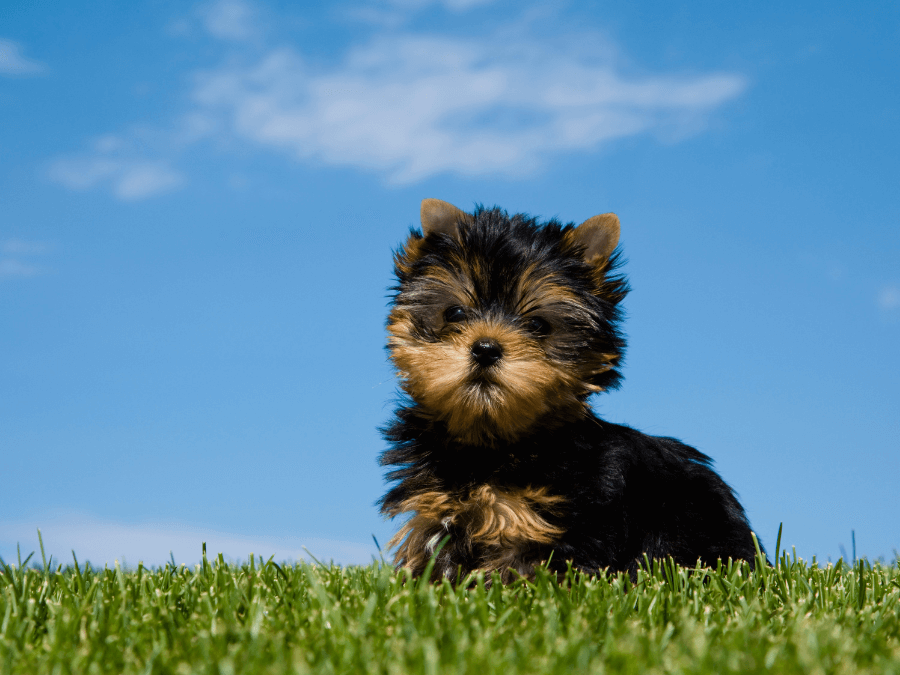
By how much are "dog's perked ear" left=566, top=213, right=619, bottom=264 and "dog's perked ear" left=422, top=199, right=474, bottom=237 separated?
704 mm

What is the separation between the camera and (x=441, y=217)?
5.19m

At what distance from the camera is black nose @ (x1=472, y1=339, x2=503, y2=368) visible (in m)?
4.37

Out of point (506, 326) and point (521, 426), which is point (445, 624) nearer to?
point (521, 426)

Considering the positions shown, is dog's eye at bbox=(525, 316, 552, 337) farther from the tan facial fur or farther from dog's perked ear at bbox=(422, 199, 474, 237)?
dog's perked ear at bbox=(422, 199, 474, 237)

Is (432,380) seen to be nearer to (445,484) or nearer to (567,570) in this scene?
(445,484)

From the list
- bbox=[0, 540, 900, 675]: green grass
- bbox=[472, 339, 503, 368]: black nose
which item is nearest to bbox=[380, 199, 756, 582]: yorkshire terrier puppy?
bbox=[472, 339, 503, 368]: black nose

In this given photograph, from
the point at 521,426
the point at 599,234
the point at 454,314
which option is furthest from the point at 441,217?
the point at 521,426

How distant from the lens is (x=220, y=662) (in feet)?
9.20

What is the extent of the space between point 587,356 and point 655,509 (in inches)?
40.9

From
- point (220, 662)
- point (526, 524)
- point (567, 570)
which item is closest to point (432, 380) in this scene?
point (526, 524)

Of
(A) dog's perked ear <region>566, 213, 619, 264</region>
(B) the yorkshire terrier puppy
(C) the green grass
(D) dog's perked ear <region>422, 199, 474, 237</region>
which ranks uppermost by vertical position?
(D) dog's perked ear <region>422, 199, 474, 237</region>

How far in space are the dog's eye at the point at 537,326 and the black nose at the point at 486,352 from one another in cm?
31

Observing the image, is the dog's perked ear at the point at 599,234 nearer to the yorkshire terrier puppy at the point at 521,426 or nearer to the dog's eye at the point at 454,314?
the yorkshire terrier puppy at the point at 521,426

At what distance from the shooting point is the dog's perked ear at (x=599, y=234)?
16.9 ft
